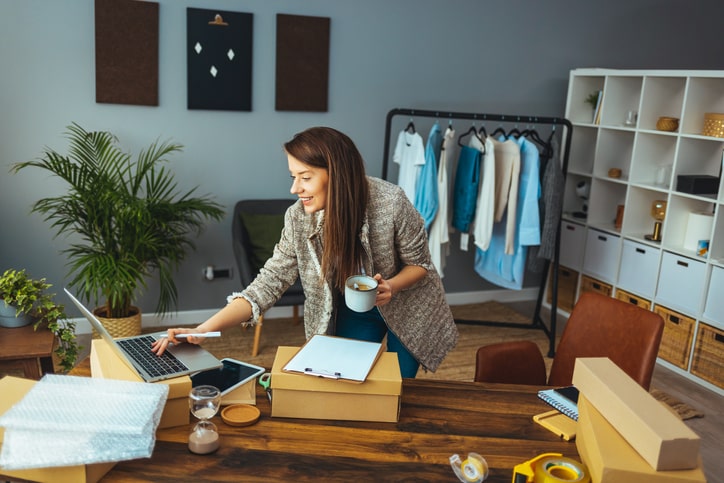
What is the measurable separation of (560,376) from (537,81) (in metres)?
3.09

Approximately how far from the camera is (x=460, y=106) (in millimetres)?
4750

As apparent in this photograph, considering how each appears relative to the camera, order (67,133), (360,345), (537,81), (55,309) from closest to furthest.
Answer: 1. (360,345)
2. (55,309)
3. (67,133)
4. (537,81)

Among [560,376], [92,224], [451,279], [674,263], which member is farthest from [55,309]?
[674,263]

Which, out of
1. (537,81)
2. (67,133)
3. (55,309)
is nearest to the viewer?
(55,309)

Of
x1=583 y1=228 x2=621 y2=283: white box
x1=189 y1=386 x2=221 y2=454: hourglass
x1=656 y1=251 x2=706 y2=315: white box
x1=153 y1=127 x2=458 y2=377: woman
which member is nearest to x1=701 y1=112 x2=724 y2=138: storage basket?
x1=656 y1=251 x2=706 y2=315: white box

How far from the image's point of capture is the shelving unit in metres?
3.84

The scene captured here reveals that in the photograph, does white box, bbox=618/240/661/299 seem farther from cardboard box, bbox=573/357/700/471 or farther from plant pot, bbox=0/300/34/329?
plant pot, bbox=0/300/34/329

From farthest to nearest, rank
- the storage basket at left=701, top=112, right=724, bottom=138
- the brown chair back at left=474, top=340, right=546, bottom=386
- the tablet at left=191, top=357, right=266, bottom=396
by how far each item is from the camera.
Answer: the storage basket at left=701, top=112, right=724, bottom=138
the brown chair back at left=474, top=340, right=546, bottom=386
the tablet at left=191, top=357, right=266, bottom=396

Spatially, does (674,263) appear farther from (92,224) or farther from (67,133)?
(67,133)

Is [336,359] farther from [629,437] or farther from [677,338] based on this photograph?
[677,338]

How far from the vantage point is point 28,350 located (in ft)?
8.93

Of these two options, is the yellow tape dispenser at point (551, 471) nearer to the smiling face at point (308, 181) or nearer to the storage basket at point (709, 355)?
the smiling face at point (308, 181)

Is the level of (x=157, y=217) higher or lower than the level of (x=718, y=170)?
lower

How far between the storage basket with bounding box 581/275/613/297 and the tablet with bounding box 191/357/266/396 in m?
3.32
